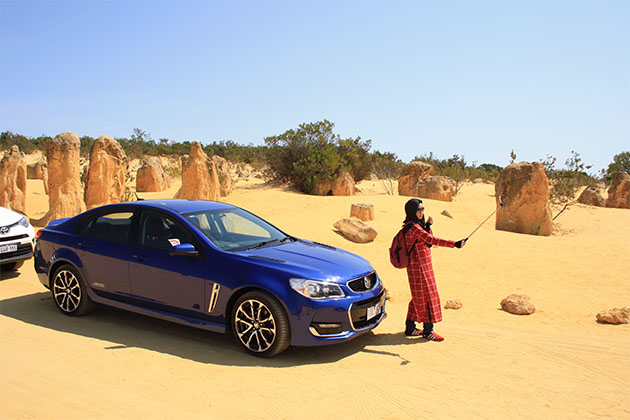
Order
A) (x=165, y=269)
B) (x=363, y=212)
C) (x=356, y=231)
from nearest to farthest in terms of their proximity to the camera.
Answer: (x=165, y=269) → (x=356, y=231) → (x=363, y=212)

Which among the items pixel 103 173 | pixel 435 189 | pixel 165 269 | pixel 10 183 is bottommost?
pixel 165 269

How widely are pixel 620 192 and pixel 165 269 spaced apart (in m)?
29.3

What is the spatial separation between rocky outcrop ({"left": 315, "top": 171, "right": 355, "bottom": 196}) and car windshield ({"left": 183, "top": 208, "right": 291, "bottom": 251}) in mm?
18190

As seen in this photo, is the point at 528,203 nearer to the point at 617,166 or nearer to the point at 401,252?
the point at 401,252

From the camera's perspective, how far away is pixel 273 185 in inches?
1088

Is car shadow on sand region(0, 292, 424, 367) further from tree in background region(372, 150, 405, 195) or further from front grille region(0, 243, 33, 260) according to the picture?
tree in background region(372, 150, 405, 195)

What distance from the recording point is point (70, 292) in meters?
6.32

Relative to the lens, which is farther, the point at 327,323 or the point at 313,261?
the point at 313,261

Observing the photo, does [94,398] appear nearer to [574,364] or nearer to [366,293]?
[366,293]

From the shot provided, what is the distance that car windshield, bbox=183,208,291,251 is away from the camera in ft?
18.8

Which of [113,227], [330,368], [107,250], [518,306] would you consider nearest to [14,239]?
[113,227]

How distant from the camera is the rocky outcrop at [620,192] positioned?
1059 inches

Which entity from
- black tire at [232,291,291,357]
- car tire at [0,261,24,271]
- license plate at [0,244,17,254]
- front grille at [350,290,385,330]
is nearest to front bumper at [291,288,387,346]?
front grille at [350,290,385,330]

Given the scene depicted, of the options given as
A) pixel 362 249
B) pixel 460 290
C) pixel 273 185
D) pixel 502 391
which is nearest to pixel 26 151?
pixel 273 185
